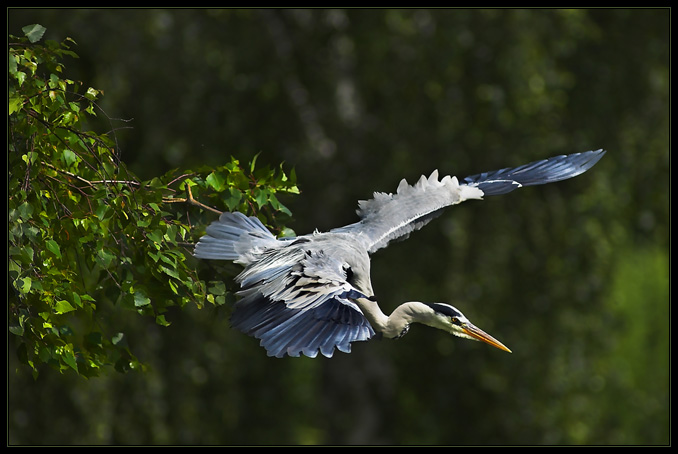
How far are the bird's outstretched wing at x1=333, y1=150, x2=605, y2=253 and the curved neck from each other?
0.49 m

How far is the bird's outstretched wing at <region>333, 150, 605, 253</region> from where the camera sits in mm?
4752

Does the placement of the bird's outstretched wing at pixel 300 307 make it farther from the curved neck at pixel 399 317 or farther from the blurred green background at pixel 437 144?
the blurred green background at pixel 437 144

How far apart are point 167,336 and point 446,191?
3.92 m

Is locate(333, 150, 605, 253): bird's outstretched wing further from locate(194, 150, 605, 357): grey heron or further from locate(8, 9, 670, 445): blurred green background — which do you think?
locate(8, 9, 670, 445): blurred green background

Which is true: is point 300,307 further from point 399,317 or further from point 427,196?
point 427,196

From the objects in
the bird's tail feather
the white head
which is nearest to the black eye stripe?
the white head

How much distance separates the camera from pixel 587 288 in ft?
27.8

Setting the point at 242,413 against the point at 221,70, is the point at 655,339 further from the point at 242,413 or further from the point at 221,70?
the point at 221,70

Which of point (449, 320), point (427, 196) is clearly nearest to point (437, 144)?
point (427, 196)

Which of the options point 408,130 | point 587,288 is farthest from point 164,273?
point 587,288

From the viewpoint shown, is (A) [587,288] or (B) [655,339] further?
(B) [655,339]

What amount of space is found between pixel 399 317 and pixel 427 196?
3.42 feet

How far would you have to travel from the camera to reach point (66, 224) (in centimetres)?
346

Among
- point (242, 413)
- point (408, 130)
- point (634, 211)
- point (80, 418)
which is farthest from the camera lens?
point (242, 413)
